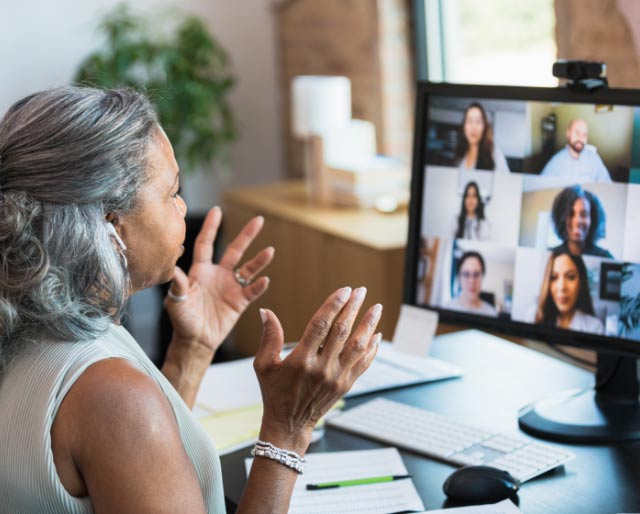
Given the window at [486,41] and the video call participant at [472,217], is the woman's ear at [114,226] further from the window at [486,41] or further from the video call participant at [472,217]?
the window at [486,41]

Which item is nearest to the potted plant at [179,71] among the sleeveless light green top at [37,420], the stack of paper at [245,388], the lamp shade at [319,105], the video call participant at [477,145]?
the lamp shade at [319,105]

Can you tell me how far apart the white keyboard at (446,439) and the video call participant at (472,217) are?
32 cm

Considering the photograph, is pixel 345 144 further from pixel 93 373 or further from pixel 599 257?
pixel 93 373

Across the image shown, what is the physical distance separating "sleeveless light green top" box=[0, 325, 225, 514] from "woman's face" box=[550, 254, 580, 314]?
2.44ft

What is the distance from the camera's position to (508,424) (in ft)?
5.35

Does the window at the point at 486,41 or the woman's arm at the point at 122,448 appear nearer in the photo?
the woman's arm at the point at 122,448

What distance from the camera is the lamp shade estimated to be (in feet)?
12.2

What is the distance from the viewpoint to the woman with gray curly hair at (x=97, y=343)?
1.10 metres

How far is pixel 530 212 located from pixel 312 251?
1.89 metres

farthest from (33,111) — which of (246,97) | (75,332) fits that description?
(246,97)

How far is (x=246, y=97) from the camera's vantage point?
4766mm

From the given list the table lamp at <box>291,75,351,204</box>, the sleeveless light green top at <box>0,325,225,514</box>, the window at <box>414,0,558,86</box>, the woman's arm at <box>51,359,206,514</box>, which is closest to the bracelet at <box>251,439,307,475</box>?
the woman's arm at <box>51,359,206,514</box>

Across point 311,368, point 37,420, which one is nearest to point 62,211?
point 37,420

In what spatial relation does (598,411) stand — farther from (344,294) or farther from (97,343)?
(97,343)
